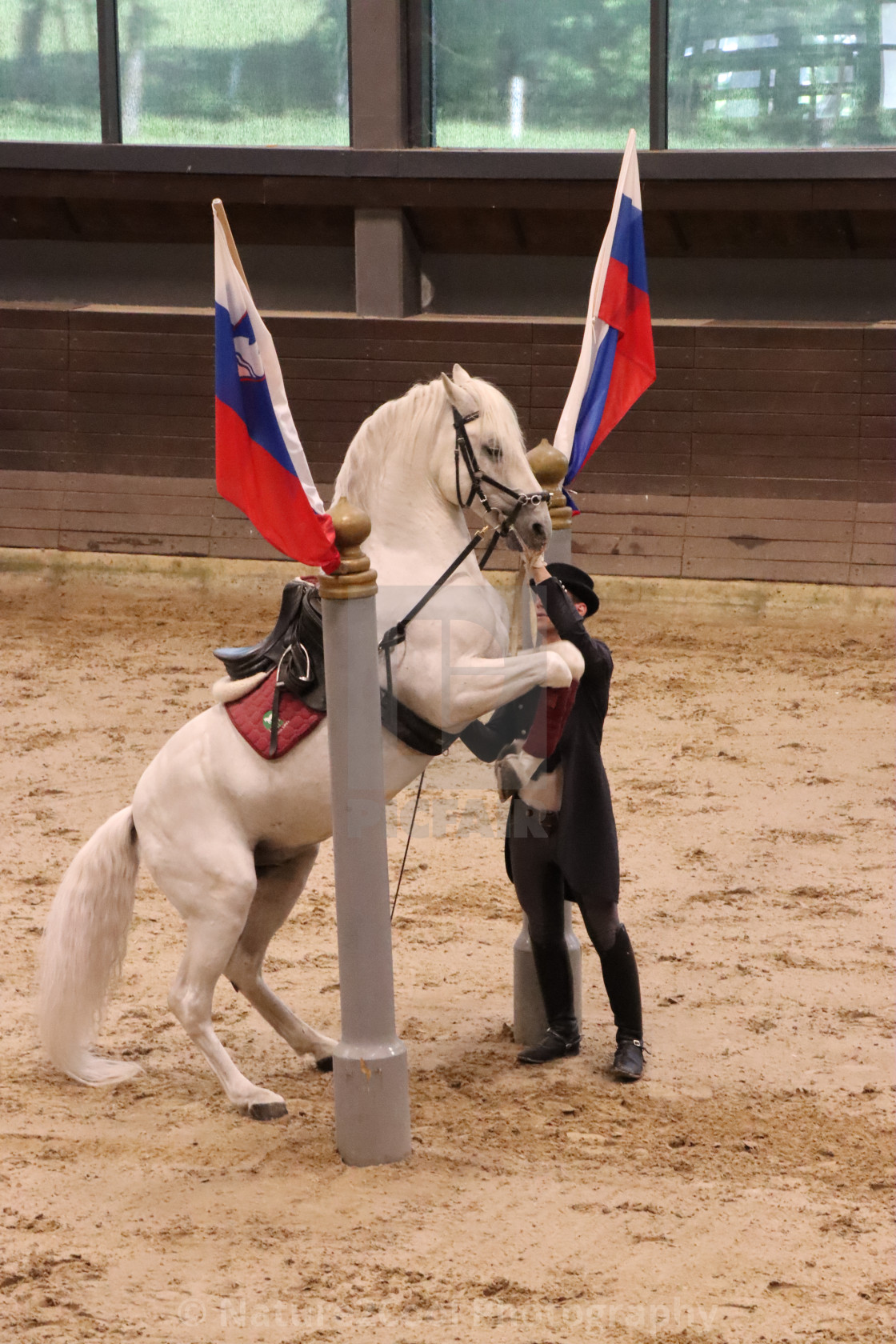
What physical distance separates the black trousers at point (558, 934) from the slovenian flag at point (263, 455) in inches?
47.9

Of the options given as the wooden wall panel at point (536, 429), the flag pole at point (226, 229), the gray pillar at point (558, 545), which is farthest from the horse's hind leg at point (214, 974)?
the wooden wall panel at point (536, 429)

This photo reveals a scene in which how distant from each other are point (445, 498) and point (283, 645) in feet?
2.13

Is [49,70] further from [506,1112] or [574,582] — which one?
[506,1112]

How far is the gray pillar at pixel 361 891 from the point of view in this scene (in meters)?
3.84

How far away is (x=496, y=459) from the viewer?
3994mm

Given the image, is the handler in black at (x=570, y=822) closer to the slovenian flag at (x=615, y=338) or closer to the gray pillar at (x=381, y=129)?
the slovenian flag at (x=615, y=338)

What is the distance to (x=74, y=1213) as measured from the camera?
3.75 metres

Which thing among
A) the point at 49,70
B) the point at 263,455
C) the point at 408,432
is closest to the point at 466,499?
the point at 408,432

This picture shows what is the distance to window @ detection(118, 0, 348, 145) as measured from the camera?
36.7ft

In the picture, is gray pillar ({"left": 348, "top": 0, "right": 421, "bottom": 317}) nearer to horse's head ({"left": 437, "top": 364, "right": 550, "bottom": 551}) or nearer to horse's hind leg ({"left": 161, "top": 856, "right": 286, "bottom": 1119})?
horse's head ({"left": 437, "top": 364, "right": 550, "bottom": 551})

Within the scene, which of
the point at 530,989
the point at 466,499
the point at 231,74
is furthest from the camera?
the point at 231,74

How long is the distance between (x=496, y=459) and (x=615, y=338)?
1.00 m

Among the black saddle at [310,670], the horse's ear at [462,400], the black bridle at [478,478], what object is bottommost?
the black saddle at [310,670]

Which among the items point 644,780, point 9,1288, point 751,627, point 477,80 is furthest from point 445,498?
point 477,80
